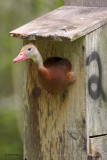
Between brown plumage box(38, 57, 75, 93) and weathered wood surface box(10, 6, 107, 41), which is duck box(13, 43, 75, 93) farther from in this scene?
weathered wood surface box(10, 6, 107, 41)

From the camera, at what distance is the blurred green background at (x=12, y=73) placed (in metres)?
6.33

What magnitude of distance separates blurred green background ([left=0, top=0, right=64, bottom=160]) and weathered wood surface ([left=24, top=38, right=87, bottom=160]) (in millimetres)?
1954

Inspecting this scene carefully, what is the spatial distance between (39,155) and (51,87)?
847 mm

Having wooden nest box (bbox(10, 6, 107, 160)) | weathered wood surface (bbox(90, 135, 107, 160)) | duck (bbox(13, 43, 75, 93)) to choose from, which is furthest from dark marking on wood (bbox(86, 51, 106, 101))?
weathered wood surface (bbox(90, 135, 107, 160))

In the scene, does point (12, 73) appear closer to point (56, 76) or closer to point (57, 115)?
point (57, 115)

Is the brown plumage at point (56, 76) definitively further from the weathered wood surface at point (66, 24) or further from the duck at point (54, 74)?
the weathered wood surface at point (66, 24)

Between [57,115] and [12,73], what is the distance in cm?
306

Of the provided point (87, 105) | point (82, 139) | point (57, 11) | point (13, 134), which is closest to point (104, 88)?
point (87, 105)

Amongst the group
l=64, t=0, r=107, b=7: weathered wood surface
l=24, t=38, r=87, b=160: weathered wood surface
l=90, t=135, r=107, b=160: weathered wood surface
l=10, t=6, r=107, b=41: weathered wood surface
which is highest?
l=64, t=0, r=107, b=7: weathered wood surface

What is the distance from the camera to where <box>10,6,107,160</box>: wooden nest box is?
3.39 m

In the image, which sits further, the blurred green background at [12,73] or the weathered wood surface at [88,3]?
the blurred green background at [12,73]

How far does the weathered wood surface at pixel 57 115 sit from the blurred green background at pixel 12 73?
195cm

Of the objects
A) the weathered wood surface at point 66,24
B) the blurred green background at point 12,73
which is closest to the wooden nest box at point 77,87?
the weathered wood surface at point 66,24

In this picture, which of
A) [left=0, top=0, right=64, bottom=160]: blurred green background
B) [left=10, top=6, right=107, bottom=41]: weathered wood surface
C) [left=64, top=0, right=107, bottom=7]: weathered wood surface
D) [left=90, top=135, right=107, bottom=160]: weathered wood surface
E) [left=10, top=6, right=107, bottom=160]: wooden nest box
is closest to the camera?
[left=10, top=6, right=107, bottom=41]: weathered wood surface
